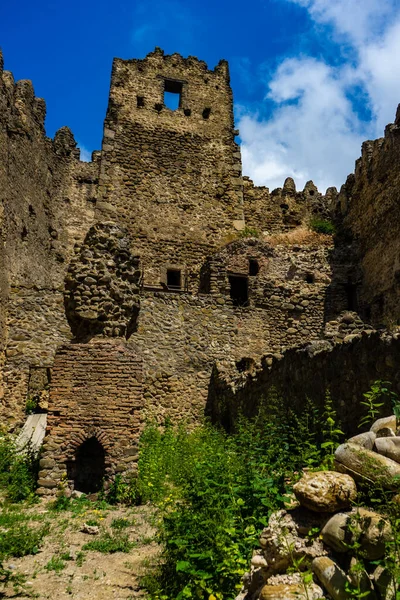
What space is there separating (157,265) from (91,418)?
36.8 ft

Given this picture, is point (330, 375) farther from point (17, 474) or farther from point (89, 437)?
point (17, 474)

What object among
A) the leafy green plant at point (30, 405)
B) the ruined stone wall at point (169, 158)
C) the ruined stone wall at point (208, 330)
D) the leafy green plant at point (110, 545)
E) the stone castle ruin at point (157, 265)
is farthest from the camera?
the ruined stone wall at point (169, 158)

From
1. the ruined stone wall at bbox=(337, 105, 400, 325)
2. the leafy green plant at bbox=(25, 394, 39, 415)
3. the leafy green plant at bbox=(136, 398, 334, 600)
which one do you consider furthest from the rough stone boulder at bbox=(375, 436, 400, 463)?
the ruined stone wall at bbox=(337, 105, 400, 325)

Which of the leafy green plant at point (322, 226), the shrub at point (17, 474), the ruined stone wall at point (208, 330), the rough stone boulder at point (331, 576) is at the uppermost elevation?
the leafy green plant at point (322, 226)

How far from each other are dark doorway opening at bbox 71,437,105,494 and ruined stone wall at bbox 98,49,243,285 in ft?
34.7

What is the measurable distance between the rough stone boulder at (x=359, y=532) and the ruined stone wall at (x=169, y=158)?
15137mm

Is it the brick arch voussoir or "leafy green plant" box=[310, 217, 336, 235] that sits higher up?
"leafy green plant" box=[310, 217, 336, 235]

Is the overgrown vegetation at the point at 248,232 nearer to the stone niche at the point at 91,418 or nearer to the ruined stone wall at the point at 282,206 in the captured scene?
the ruined stone wall at the point at 282,206

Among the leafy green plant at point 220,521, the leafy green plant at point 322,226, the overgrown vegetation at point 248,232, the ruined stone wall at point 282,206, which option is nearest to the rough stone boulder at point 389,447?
the leafy green plant at point 220,521

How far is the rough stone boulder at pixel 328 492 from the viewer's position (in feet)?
11.2

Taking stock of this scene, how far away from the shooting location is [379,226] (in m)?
16.7

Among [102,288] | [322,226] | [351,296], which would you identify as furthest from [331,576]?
[322,226]

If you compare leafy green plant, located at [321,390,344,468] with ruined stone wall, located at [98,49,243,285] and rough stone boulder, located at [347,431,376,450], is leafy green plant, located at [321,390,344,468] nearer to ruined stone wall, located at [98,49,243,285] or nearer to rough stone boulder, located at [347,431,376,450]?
rough stone boulder, located at [347,431,376,450]

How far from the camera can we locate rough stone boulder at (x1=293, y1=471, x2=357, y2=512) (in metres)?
3.42
